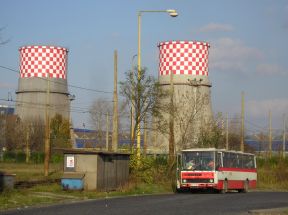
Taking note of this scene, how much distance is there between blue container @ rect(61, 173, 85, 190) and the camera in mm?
29125

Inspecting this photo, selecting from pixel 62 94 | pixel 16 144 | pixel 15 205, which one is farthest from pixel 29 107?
pixel 15 205

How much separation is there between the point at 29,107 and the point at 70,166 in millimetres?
49379

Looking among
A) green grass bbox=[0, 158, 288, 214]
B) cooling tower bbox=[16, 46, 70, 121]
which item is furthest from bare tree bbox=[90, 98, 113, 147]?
green grass bbox=[0, 158, 288, 214]

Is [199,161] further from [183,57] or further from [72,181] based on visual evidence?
[183,57]

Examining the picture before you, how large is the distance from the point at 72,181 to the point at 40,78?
46.7m

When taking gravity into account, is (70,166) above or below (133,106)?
below

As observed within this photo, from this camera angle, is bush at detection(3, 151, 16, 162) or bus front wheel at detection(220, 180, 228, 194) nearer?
bus front wheel at detection(220, 180, 228, 194)

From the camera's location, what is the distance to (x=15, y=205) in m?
21.1

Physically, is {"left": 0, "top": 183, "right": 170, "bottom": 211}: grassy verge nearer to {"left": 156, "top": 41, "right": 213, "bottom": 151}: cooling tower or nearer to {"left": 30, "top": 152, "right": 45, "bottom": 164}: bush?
{"left": 156, "top": 41, "right": 213, "bottom": 151}: cooling tower

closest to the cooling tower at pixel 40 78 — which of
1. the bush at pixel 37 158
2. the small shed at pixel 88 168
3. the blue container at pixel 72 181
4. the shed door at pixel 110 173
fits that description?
the bush at pixel 37 158

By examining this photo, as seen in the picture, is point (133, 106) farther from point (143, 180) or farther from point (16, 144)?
point (16, 144)

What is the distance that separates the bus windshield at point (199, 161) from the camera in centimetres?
3312

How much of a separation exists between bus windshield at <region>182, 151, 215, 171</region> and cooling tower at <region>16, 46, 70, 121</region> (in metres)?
42.7

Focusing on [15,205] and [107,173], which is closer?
[15,205]
